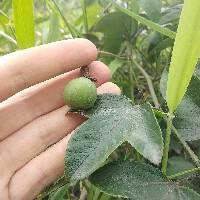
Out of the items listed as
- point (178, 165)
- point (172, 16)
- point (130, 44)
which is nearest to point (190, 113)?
point (178, 165)

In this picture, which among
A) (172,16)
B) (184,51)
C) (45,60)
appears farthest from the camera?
(172,16)

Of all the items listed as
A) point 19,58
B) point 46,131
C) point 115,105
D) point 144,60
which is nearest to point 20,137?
point 46,131

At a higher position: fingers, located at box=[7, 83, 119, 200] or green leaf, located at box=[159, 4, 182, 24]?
green leaf, located at box=[159, 4, 182, 24]

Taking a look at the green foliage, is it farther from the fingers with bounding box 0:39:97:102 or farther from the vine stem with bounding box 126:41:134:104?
the fingers with bounding box 0:39:97:102

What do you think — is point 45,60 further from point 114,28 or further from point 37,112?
point 114,28

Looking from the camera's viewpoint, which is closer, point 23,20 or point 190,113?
point 190,113

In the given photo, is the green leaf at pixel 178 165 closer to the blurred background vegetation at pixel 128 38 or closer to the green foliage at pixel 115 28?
the blurred background vegetation at pixel 128 38

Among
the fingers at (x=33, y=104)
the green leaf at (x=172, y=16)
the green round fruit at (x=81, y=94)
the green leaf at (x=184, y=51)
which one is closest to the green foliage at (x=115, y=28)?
the green leaf at (x=172, y=16)

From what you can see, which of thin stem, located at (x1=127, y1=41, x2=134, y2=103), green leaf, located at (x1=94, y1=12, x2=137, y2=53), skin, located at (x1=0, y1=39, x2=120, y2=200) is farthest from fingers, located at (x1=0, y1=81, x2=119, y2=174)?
green leaf, located at (x1=94, y1=12, x2=137, y2=53)
